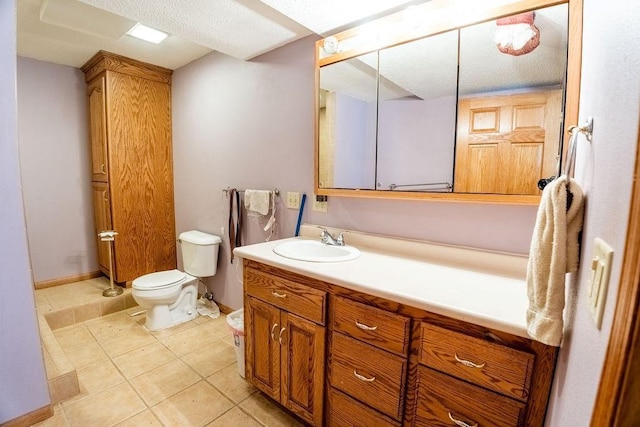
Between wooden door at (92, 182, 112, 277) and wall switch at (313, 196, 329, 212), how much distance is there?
6.99 feet

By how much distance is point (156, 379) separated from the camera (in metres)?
1.82

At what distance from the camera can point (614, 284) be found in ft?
1.25

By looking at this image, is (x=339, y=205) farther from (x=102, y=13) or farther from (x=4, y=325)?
(x=102, y=13)

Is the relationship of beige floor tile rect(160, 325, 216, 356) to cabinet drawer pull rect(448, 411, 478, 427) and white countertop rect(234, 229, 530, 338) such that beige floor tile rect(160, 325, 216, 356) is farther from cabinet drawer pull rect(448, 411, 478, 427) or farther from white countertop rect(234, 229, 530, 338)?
cabinet drawer pull rect(448, 411, 478, 427)

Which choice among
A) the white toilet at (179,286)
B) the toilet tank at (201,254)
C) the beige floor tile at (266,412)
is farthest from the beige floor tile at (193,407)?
the toilet tank at (201,254)

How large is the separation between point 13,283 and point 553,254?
2084 millimetres

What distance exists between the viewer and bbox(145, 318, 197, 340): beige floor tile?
233cm

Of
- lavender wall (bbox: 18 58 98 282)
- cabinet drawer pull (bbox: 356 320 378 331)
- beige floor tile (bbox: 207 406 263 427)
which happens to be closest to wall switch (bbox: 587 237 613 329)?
cabinet drawer pull (bbox: 356 320 378 331)

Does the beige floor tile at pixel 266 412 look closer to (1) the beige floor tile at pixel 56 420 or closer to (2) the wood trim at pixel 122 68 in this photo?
(1) the beige floor tile at pixel 56 420

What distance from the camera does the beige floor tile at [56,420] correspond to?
1459 millimetres

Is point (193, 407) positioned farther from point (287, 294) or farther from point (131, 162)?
point (131, 162)

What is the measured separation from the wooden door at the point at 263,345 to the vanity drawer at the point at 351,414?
34 centimetres

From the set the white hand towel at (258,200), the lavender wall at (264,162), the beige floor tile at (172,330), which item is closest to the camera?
the lavender wall at (264,162)

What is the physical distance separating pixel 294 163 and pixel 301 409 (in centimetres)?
142
